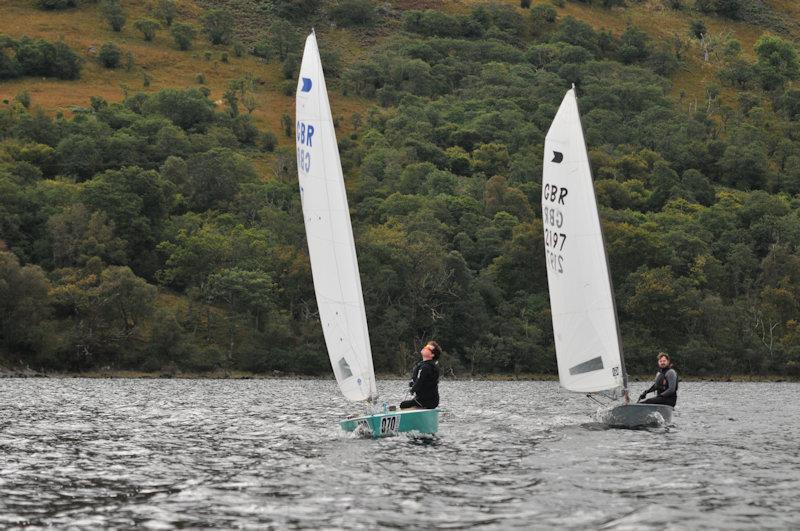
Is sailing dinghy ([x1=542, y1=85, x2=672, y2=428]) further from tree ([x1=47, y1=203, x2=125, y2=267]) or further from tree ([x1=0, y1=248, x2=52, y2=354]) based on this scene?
tree ([x1=47, y1=203, x2=125, y2=267])

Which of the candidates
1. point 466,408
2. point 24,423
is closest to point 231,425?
point 24,423

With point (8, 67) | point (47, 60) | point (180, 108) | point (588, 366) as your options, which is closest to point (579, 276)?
point (588, 366)

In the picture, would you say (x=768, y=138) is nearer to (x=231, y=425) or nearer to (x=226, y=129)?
(x=226, y=129)

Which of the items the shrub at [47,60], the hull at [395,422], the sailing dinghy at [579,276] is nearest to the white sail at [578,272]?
the sailing dinghy at [579,276]

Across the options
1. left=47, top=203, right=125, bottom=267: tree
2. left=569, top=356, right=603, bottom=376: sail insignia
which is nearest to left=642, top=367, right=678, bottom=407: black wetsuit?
left=569, top=356, right=603, bottom=376: sail insignia

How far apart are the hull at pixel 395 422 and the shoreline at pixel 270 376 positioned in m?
65.5

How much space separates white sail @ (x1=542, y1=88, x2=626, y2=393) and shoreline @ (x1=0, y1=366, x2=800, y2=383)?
2494 inches

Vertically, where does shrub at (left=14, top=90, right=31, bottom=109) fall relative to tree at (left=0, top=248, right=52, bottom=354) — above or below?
above

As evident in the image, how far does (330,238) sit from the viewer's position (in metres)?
28.3

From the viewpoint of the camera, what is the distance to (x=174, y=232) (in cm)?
12306

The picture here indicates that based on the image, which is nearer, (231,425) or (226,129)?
(231,425)

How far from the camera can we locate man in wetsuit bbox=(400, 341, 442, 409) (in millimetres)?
29672

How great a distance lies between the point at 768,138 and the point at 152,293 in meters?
123

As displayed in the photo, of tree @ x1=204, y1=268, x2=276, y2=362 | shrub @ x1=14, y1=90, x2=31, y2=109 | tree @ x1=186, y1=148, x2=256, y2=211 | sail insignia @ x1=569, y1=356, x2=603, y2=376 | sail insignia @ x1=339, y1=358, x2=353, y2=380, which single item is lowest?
sail insignia @ x1=569, y1=356, x2=603, y2=376
